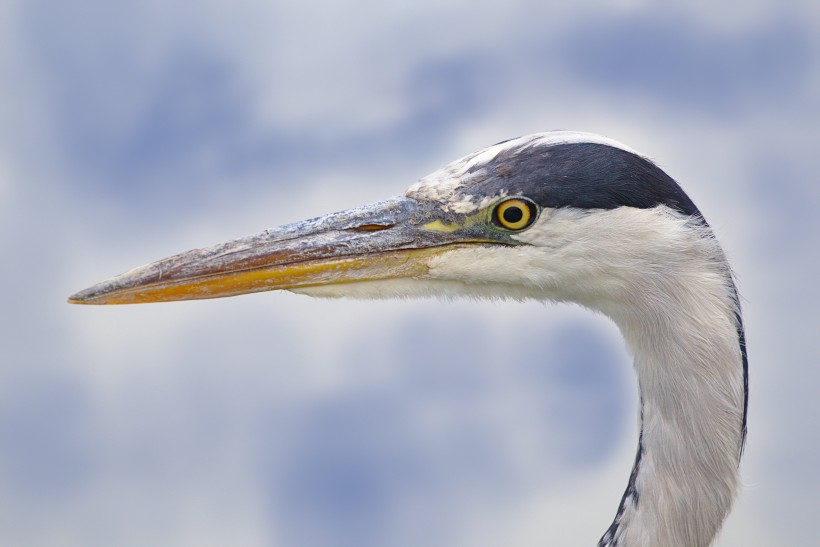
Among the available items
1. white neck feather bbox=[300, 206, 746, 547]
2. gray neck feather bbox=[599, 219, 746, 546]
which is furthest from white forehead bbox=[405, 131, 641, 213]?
gray neck feather bbox=[599, 219, 746, 546]

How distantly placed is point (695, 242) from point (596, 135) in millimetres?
449

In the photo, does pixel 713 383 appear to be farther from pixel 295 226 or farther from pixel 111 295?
pixel 111 295

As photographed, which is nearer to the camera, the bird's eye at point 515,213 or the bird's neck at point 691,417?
the bird's neck at point 691,417

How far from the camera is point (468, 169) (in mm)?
2846

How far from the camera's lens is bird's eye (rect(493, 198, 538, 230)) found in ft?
8.99

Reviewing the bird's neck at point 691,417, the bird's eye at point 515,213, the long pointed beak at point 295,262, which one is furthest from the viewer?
the long pointed beak at point 295,262

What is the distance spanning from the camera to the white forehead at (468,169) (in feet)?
8.94

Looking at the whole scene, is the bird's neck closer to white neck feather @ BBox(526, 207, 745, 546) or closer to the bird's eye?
white neck feather @ BBox(526, 207, 745, 546)

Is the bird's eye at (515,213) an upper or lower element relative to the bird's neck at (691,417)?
upper

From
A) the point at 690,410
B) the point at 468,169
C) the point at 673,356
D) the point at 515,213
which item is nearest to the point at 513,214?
the point at 515,213

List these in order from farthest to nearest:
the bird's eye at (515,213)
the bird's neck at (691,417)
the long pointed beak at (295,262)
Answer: the long pointed beak at (295,262), the bird's eye at (515,213), the bird's neck at (691,417)

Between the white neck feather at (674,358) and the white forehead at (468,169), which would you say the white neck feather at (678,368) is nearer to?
the white neck feather at (674,358)

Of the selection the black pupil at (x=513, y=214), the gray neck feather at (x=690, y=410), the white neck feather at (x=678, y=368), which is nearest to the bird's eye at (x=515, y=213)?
the black pupil at (x=513, y=214)

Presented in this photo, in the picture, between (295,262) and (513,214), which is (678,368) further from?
(295,262)
